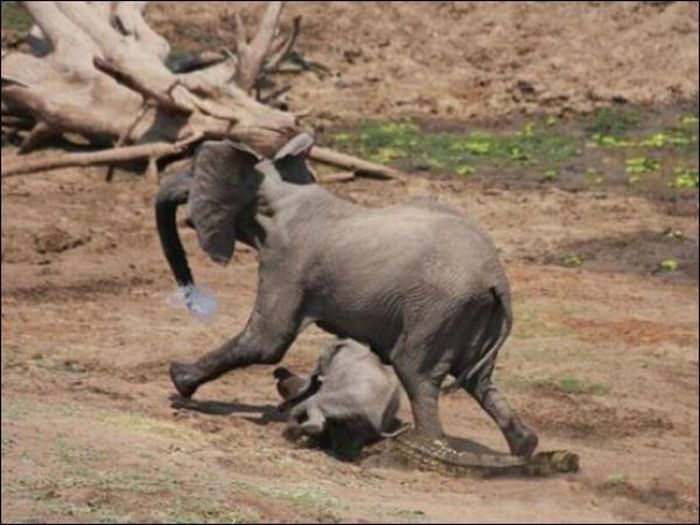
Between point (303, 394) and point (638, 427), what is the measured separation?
104 inches

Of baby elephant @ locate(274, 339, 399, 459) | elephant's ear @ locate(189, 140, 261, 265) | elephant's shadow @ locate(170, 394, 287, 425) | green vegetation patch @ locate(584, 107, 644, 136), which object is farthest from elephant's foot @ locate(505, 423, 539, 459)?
green vegetation patch @ locate(584, 107, 644, 136)

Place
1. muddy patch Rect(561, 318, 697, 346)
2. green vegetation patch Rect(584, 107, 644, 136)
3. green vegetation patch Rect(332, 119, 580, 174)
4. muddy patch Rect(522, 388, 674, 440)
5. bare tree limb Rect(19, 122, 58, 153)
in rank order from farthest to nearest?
green vegetation patch Rect(584, 107, 644, 136), green vegetation patch Rect(332, 119, 580, 174), bare tree limb Rect(19, 122, 58, 153), muddy patch Rect(561, 318, 697, 346), muddy patch Rect(522, 388, 674, 440)

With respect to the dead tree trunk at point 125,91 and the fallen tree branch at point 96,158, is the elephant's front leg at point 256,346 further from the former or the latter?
the fallen tree branch at point 96,158

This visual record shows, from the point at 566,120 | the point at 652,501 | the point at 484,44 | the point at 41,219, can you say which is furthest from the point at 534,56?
the point at 652,501

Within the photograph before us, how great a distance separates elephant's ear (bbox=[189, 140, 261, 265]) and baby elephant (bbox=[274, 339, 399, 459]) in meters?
1.18

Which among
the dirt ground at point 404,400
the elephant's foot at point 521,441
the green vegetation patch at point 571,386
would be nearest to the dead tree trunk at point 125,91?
the dirt ground at point 404,400

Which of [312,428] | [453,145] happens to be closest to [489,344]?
[312,428]

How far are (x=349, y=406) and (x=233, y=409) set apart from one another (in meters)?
1.37

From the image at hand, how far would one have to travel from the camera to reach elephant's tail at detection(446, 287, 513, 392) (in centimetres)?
1170

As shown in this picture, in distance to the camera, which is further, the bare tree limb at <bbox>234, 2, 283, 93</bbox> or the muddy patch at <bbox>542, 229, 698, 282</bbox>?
the bare tree limb at <bbox>234, 2, 283, 93</bbox>

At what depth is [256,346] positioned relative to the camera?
39.3 feet

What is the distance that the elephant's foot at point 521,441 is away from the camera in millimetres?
11531

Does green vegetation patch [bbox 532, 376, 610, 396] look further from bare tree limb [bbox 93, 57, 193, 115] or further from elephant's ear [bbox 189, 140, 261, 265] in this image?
bare tree limb [bbox 93, 57, 193, 115]

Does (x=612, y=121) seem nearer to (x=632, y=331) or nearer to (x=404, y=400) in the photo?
(x=632, y=331)
